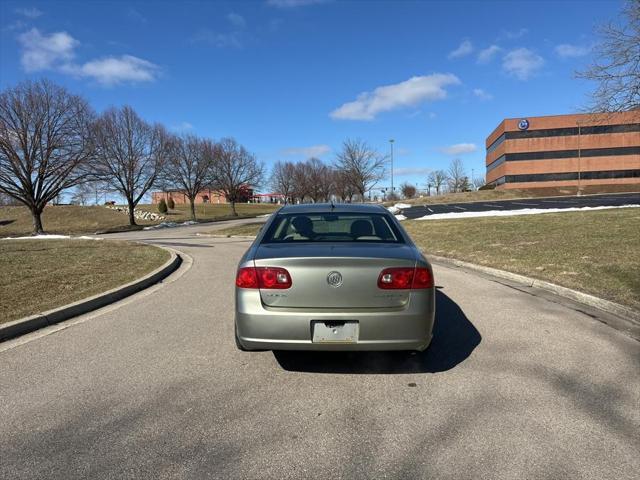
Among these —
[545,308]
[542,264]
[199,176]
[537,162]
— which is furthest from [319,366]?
[537,162]

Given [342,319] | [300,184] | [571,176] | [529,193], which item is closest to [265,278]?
[342,319]

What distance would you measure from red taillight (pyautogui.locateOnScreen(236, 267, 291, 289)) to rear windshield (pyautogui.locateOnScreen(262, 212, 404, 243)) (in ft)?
2.13

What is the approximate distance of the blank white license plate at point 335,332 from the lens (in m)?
3.45

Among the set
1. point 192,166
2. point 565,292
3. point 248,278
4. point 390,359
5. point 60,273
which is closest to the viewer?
point 248,278

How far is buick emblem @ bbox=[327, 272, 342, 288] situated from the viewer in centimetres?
347

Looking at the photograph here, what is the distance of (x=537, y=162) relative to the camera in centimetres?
6391

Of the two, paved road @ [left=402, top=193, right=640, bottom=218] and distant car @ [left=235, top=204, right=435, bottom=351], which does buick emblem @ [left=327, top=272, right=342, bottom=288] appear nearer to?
distant car @ [left=235, top=204, right=435, bottom=351]

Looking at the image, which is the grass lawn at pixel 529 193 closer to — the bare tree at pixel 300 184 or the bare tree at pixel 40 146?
the bare tree at pixel 300 184

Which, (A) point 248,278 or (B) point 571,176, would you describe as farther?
(B) point 571,176

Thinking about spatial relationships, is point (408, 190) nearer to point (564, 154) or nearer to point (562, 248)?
point (564, 154)

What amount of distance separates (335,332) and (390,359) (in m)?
1.03

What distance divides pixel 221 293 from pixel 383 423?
508 centimetres

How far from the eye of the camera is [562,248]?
10.0 m

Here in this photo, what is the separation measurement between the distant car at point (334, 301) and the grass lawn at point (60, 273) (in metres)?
3.82
